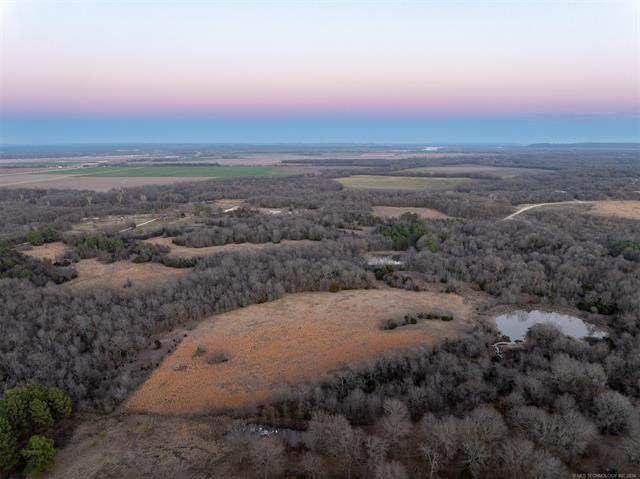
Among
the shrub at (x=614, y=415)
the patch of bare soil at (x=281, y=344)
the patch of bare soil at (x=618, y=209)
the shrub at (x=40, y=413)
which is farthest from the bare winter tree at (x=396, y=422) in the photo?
the patch of bare soil at (x=618, y=209)

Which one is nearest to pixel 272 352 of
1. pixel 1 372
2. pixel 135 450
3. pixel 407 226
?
pixel 135 450

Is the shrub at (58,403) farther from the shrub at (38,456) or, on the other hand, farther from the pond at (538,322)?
the pond at (538,322)

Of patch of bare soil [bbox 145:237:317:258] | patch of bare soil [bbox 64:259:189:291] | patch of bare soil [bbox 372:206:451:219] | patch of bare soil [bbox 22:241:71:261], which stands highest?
patch of bare soil [bbox 372:206:451:219]

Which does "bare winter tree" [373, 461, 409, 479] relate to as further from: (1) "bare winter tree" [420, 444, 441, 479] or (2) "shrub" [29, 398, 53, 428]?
(2) "shrub" [29, 398, 53, 428]

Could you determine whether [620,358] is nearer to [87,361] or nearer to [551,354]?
[551,354]

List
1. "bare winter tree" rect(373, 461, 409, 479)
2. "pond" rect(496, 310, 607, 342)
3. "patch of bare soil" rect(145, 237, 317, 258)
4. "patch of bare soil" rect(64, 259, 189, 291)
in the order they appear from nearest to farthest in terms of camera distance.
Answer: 1. "bare winter tree" rect(373, 461, 409, 479)
2. "pond" rect(496, 310, 607, 342)
3. "patch of bare soil" rect(64, 259, 189, 291)
4. "patch of bare soil" rect(145, 237, 317, 258)

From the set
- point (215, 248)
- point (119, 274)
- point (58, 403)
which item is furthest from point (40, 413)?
point (215, 248)

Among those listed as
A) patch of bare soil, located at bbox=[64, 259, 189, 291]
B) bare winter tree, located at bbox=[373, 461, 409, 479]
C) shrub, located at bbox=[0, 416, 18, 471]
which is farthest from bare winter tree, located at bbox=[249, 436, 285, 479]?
patch of bare soil, located at bbox=[64, 259, 189, 291]
